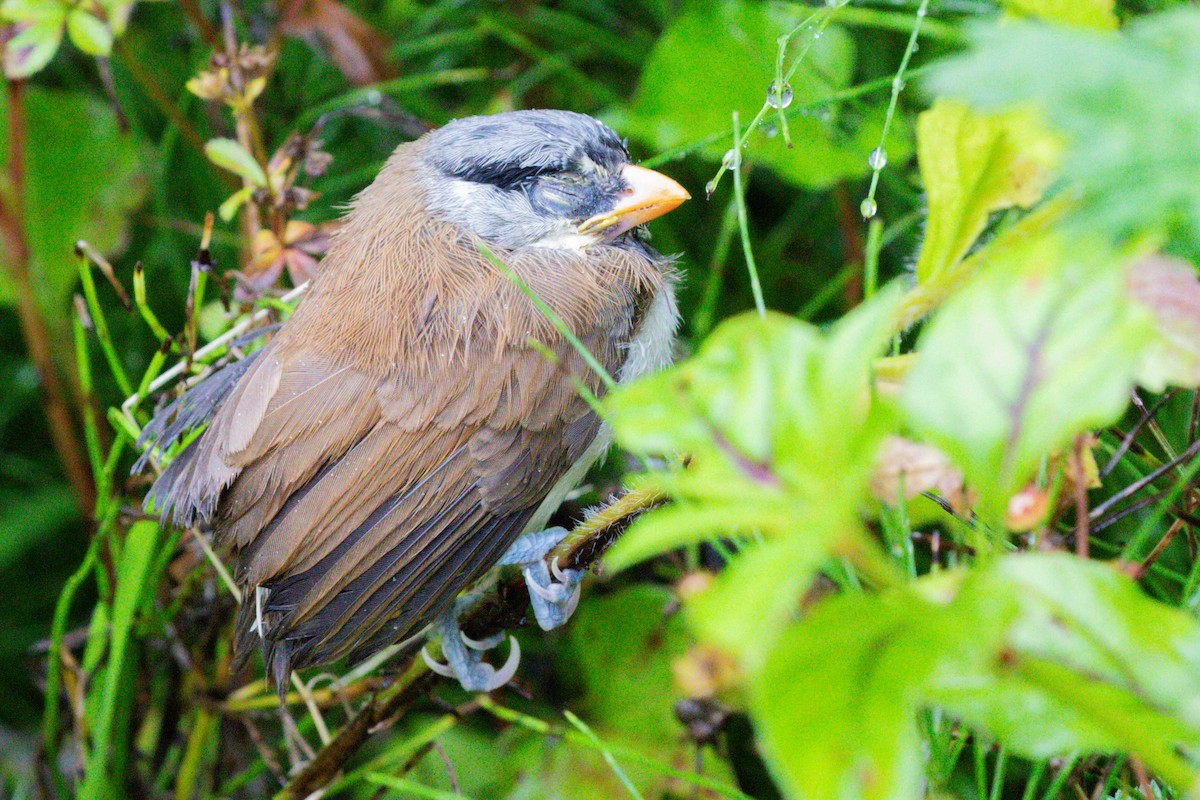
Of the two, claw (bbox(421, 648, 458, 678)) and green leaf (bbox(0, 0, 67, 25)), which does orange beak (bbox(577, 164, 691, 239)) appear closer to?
claw (bbox(421, 648, 458, 678))

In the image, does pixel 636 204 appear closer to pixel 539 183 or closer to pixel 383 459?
pixel 539 183

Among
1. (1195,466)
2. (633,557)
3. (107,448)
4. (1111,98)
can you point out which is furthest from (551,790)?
(1111,98)

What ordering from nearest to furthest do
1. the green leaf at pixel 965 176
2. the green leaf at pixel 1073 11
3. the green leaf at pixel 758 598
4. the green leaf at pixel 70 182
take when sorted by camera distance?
the green leaf at pixel 758 598, the green leaf at pixel 1073 11, the green leaf at pixel 965 176, the green leaf at pixel 70 182

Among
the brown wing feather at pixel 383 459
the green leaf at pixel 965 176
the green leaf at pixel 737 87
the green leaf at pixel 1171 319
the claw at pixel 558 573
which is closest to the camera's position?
the green leaf at pixel 1171 319

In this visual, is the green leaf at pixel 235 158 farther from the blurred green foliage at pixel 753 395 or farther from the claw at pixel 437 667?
the claw at pixel 437 667

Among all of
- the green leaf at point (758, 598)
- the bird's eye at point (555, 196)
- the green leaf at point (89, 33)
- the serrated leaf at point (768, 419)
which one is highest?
the serrated leaf at point (768, 419)

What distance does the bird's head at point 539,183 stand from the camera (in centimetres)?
168

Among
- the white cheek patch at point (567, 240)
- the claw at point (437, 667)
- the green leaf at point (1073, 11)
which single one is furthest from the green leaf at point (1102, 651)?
the white cheek patch at point (567, 240)

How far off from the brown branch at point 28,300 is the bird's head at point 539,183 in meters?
0.73

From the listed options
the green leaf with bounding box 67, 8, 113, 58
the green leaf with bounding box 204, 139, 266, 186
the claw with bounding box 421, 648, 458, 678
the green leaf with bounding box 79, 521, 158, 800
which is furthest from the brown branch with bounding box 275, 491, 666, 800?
the green leaf with bounding box 67, 8, 113, 58

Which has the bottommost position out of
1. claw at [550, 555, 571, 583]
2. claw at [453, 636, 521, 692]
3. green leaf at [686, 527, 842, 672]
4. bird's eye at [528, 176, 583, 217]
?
claw at [453, 636, 521, 692]

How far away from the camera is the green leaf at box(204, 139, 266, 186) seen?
1.58 metres

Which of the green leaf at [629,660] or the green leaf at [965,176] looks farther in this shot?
the green leaf at [629,660]

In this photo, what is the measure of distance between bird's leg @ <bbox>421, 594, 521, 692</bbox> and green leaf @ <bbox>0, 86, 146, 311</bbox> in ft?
3.73
